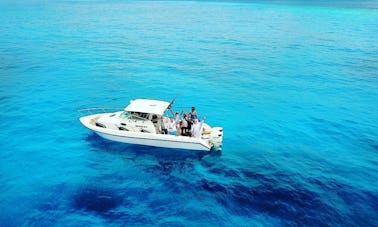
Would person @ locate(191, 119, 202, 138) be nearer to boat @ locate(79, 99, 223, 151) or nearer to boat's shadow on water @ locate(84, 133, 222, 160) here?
boat @ locate(79, 99, 223, 151)

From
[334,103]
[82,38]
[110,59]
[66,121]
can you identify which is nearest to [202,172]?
[66,121]

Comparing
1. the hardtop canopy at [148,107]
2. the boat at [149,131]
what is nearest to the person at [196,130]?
the boat at [149,131]

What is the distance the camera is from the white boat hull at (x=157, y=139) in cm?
2453

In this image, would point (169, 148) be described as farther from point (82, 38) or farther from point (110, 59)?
point (82, 38)

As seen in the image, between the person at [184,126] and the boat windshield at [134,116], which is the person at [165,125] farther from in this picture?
the boat windshield at [134,116]

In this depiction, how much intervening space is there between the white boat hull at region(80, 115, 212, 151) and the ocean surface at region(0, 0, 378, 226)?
647 millimetres

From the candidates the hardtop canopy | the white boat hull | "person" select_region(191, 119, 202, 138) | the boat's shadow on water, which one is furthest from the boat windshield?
"person" select_region(191, 119, 202, 138)

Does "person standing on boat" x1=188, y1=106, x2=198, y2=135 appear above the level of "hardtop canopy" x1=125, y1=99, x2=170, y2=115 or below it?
below

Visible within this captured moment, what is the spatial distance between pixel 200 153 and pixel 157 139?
3.65 metres

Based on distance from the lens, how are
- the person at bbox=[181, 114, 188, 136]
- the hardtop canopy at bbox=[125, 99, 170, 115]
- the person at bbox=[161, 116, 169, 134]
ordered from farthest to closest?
the person at bbox=[161, 116, 169, 134], the person at bbox=[181, 114, 188, 136], the hardtop canopy at bbox=[125, 99, 170, 115]

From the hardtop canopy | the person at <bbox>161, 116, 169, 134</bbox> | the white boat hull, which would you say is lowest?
the white boat hull

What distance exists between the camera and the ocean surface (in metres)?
19.0

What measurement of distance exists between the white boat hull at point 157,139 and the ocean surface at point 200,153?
2.12 feet

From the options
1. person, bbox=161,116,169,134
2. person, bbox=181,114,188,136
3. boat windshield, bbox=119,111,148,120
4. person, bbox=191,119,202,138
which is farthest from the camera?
person, bbox=161,116,169,134
